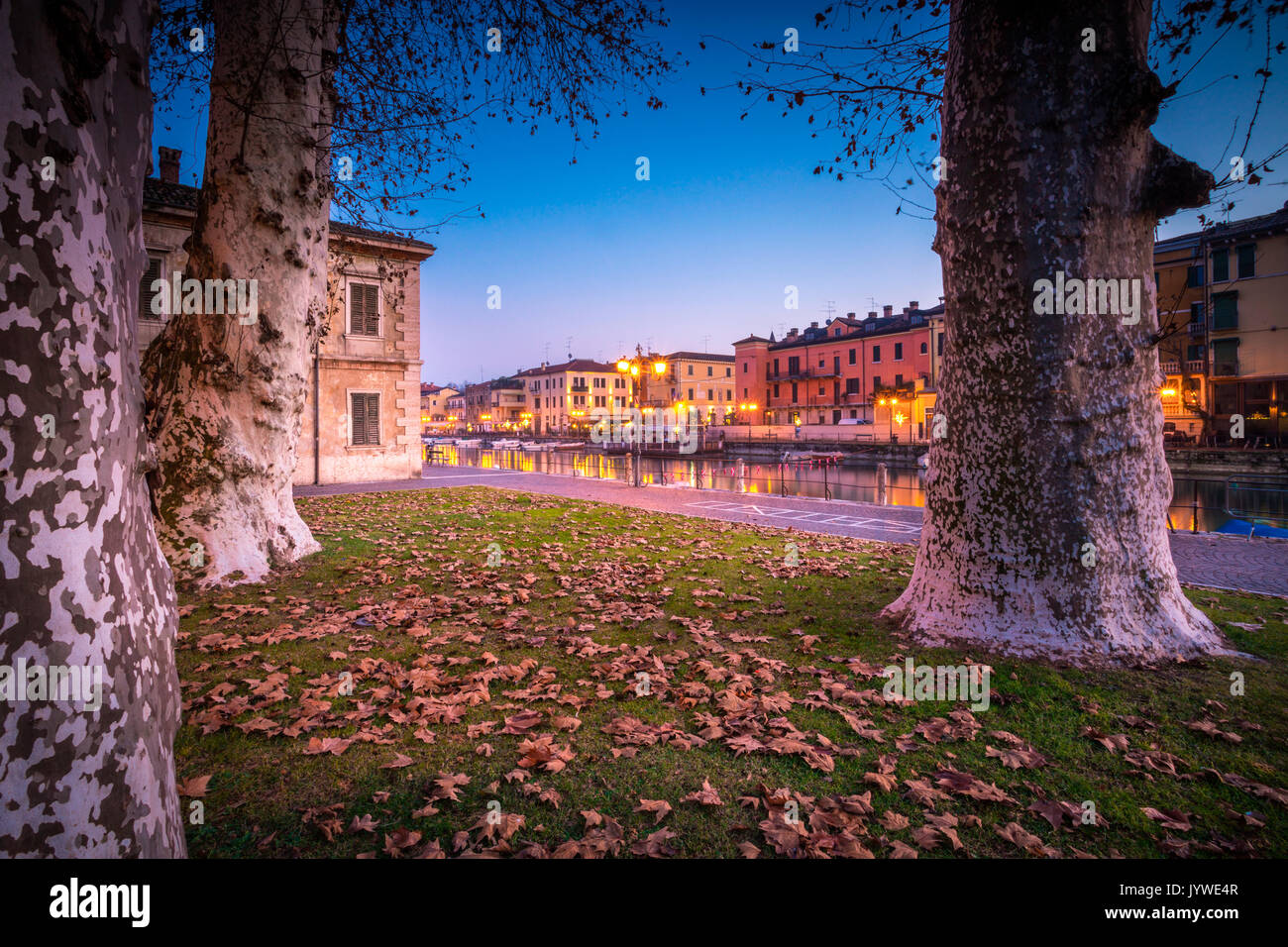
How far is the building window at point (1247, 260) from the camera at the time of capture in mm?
35656

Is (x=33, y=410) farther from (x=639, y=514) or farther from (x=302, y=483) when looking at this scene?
(x=302, y=483)

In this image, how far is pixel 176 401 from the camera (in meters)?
6.76

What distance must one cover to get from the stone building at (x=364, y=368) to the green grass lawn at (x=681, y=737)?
54.8ft

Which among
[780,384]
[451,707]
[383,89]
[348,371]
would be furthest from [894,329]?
[451,707]

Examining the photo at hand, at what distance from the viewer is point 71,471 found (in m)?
1.72

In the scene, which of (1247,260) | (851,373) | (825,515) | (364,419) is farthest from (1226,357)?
(364,419)

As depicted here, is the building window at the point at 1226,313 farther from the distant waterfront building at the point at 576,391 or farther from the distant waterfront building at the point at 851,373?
the distant waterfront building at the point at 576,391

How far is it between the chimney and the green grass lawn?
23632 mm

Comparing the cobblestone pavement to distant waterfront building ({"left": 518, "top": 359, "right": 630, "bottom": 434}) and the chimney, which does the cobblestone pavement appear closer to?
the chimney

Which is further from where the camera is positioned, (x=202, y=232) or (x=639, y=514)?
(x=639, y=514)

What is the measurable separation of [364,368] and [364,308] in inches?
91.4

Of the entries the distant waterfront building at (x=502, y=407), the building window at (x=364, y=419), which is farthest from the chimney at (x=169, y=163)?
the distant waterfront building at (x=502, y=407)
